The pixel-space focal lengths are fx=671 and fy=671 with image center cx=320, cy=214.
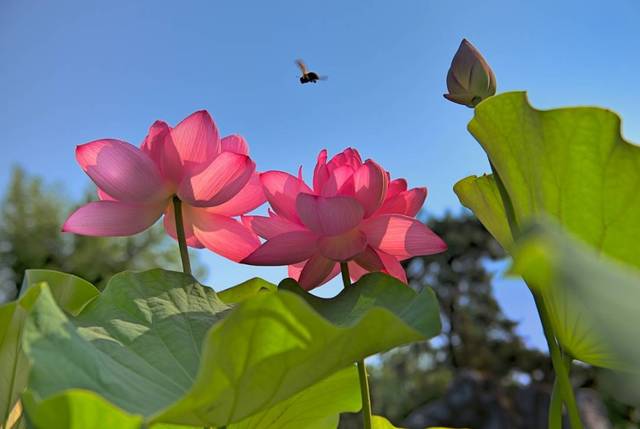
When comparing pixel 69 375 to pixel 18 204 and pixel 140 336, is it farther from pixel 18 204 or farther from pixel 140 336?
pixel 18 204

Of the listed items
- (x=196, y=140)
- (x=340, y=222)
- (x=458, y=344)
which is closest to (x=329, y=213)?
(x=340, y=222)

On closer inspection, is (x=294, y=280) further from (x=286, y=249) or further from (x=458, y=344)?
(x=458, y=344)

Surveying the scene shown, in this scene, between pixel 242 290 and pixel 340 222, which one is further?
pixel 242 290

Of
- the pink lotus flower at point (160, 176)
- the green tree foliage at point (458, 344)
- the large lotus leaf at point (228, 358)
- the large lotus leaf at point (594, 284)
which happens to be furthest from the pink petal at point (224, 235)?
the green tree foliage at point (458, 344)

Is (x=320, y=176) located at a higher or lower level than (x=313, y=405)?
higher

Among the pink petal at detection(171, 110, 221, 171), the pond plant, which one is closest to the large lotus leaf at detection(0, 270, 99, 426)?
the pond plant

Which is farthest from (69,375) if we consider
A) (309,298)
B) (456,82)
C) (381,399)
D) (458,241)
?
(458,241)

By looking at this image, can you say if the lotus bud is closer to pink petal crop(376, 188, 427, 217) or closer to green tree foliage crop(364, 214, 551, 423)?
pink petal crop(376, 188, 427, 217)
